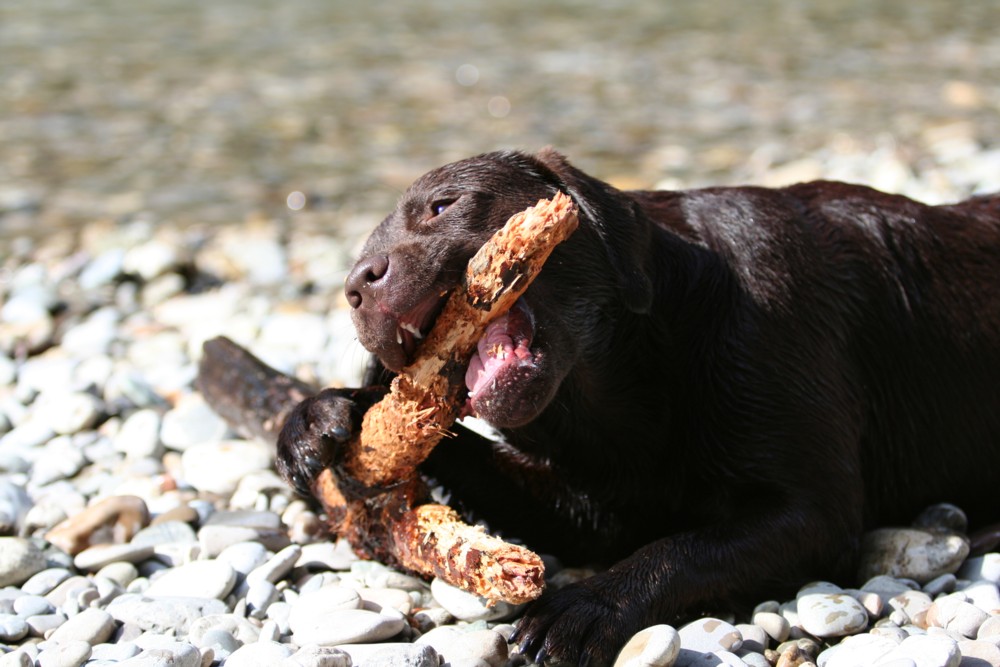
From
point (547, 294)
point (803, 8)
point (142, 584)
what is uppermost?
point (803, 8)

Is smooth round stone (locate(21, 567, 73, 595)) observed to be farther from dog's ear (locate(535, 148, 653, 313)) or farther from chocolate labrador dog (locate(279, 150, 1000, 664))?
dog's ear (locate(535, 148, 653, 313))

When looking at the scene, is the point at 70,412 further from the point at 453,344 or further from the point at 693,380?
the point at 693,380

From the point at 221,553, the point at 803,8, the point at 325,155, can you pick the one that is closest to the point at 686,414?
the point at 221,553

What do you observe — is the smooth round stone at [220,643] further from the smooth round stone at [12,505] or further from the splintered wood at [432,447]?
the smooth round stone at [12,505]

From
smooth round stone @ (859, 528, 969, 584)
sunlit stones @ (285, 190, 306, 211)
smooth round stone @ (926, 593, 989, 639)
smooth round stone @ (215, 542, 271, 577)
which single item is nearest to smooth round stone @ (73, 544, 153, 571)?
smooth round stone @ (215, 542, 271, 577)

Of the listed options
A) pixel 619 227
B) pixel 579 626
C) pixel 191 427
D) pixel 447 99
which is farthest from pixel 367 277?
pixel 447 99

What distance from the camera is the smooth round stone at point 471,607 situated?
3.79 meters

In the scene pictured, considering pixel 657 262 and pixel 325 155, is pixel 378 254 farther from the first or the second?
pixel 325 155

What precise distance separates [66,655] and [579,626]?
1409mm

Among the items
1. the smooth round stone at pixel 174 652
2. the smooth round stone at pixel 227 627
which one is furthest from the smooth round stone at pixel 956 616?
the smooth round stone at pixel 174 652

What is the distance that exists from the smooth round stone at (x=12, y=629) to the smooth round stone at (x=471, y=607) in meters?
1.24

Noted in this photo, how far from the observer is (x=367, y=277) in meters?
3.45

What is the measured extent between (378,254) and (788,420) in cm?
141

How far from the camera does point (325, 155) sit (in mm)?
11516
